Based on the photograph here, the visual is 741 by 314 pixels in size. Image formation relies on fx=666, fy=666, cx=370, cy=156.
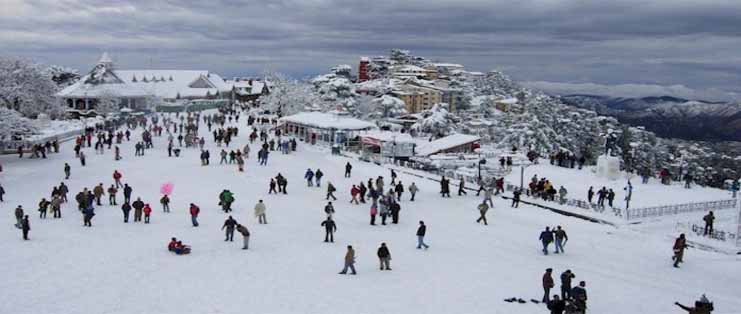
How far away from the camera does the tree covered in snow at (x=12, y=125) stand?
3700cm

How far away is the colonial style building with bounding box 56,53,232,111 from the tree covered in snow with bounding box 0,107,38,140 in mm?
33009

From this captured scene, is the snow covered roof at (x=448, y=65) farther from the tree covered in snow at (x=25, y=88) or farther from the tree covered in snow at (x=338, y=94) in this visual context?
the tree covered in snow at (x=25, y=88)

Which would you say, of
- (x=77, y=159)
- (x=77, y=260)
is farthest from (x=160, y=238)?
(x=77, y=159)

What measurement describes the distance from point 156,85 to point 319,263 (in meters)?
87.8

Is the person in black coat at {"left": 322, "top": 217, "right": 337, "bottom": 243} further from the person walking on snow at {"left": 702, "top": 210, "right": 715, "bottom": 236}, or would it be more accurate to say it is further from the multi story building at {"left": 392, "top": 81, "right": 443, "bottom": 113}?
the multi story building at {"left": 392, "top": 81, "right": 443, "bottom": 113}

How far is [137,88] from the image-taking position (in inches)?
3484

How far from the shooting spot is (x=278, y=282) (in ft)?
51.9

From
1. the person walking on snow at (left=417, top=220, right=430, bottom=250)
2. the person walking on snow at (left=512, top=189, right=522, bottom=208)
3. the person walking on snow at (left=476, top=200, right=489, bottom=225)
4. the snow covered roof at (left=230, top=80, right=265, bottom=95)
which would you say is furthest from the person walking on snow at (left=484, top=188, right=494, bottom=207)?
the snow covered roof at (left=230, top=80, right=265, bottom=95)

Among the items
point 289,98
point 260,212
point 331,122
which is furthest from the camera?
point 289,98

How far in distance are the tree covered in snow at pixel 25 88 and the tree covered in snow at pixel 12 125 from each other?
31.4 ft

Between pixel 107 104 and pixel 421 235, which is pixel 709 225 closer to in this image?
pixel 421 235

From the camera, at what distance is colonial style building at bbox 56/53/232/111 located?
79562 millimetres

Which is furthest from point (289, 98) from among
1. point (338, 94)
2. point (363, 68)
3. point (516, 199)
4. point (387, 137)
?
point (363, 68)

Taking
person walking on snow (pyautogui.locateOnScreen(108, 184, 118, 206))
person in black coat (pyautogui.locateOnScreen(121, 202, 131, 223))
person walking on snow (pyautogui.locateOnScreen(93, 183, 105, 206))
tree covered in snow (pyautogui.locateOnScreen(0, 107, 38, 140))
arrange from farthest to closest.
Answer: tree covered in snow (pyautogui.locateOnScreen(0, 107, 38, 140))
person walking on snow (pyautogui.locateOnScreen(108, 184, 118, 206))
person walking on snow (pyautogui.locateOnScreen(93, 183, 105, 206))
person in black coat (pyautogui.locateOnScreen(121, 202, 131, 223))
